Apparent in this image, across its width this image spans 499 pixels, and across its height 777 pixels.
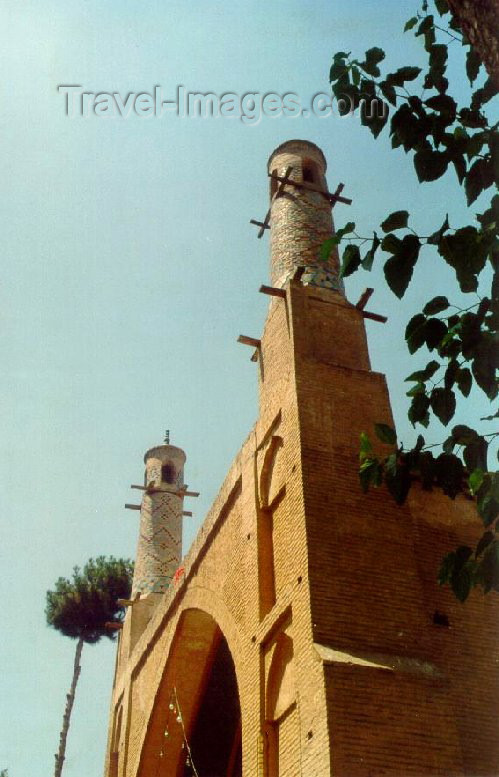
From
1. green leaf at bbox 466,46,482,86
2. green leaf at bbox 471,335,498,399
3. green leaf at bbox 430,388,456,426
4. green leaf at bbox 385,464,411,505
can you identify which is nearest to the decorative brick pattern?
green leaf at bbox 385,464,411,505

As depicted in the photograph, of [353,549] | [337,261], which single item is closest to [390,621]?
[353,549]

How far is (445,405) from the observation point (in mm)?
3914

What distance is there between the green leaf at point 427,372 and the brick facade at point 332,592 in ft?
8.52

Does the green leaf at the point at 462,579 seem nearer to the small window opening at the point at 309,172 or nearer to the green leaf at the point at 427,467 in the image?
the green leaf at the point at 427,467

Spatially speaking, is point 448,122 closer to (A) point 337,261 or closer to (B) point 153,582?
(A) point 337,261

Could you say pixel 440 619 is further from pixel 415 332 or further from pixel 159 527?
pixel 159 527

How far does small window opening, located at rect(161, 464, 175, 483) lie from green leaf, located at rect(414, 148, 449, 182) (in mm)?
13838

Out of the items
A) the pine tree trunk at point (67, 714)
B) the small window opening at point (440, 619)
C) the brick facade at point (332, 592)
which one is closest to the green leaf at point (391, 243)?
the brick facade at point (332, 592)

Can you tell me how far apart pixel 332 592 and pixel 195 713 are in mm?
5622

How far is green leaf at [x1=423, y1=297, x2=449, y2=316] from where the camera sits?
368 cm

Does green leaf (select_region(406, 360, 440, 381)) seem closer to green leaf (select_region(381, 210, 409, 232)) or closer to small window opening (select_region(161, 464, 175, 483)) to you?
green leaf (select_region(381, 210, 409, 232))

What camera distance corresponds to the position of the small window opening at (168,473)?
17.0 metres

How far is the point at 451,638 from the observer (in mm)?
6613

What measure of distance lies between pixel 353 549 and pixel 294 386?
183cm
